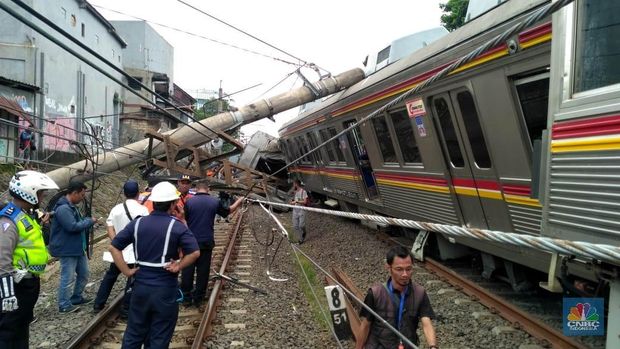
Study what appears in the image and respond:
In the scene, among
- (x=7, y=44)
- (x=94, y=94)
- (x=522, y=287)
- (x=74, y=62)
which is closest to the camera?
(x=522, y=287)

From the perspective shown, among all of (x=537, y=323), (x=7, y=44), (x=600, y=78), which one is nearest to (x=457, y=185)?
(x=537, y=323)

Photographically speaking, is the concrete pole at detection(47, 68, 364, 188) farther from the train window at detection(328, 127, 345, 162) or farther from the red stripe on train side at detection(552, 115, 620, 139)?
the red stripe on train side at detection(552, 115, 620, 139)

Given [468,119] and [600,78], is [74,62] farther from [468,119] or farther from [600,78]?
[600,78]

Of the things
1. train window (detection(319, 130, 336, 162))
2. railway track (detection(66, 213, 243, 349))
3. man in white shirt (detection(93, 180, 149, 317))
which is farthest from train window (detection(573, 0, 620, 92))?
train window (detection(319, 130, 336, 162))

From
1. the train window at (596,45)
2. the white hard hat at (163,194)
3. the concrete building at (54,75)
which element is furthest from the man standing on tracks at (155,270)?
the concrete building at (54,75)

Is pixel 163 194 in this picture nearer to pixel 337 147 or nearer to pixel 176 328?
pixel 176 328

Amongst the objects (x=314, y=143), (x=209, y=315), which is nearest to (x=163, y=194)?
(x=209, y=315)

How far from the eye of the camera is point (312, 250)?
10727 millimetres

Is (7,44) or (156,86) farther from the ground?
(156,86)

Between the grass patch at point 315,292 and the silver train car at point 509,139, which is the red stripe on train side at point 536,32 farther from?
the grass patch at point 315,292

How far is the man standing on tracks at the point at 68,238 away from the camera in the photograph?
6039 millimetres

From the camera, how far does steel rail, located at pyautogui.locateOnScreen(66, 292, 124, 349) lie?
4.89 metres

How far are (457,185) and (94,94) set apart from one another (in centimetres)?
2631

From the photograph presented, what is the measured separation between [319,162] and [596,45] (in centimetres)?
1146
